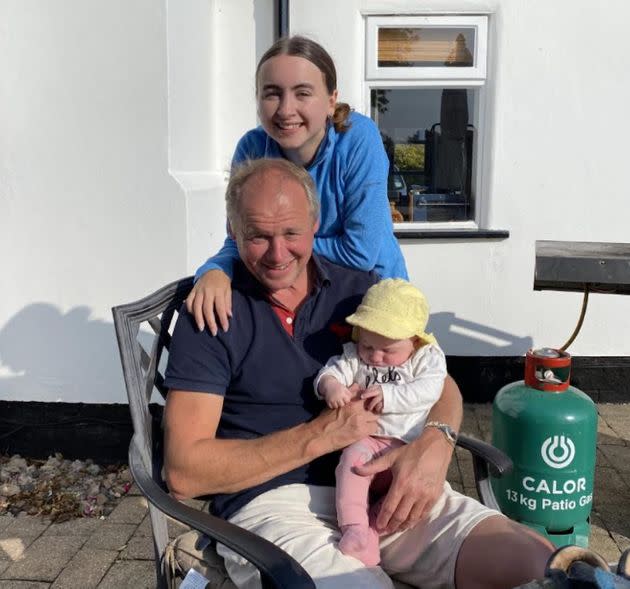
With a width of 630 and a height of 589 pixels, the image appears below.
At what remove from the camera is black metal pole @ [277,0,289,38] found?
175 inches

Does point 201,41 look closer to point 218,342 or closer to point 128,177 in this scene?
point 128,177

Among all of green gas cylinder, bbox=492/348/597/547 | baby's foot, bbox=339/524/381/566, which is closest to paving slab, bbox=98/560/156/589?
baby's foot, bbox=339/524/381/566

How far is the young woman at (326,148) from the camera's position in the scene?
90.3 inches

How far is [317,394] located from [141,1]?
263 cm

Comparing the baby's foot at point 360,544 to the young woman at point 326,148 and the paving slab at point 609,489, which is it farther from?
the paving slab at point 609,489

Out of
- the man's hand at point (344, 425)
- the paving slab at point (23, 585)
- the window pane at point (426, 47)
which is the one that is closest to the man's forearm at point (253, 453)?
the man's hand at point (344, 425)

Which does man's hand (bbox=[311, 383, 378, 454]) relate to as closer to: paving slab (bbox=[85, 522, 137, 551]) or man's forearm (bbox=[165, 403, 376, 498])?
man's forearm (bbox=[165, 403, 376, 498])

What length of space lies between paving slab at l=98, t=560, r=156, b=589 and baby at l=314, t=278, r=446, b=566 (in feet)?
4.87

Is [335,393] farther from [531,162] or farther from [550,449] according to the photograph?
[531,162]

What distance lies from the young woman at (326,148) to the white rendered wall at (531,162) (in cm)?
229

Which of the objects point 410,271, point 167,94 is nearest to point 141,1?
point 167,94

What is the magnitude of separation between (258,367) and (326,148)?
35.4 inches

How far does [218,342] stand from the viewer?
1.92 m

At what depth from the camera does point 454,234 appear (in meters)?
4.74
